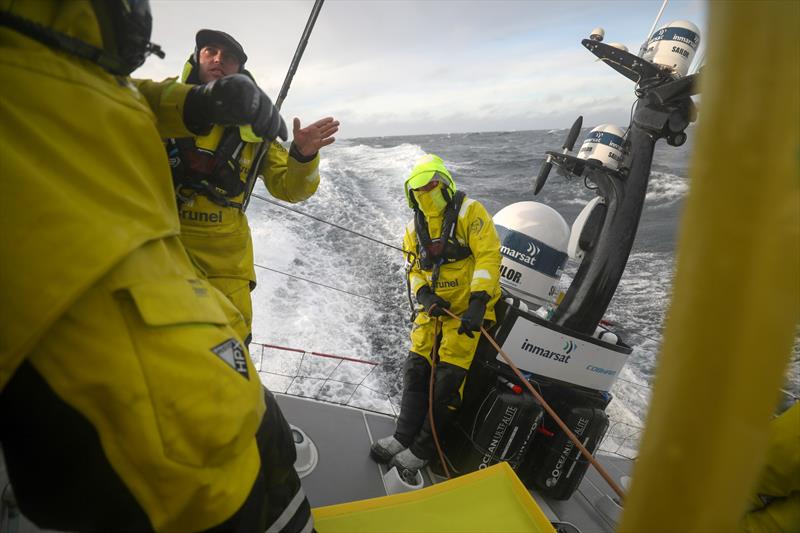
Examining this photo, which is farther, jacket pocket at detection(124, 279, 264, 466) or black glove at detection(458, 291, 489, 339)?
black glove at detection(458, 291, 489, 339)

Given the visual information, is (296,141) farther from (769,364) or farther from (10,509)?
(769,364)

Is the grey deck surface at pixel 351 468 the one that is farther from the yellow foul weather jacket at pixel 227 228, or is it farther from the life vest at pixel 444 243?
the life vest at pixel 444 243

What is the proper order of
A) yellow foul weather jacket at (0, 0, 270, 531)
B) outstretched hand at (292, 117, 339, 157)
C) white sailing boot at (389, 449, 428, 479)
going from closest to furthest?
yellow foul weather jacket at (0, 0, 270, 531) → outstretched hand at (292, 117, 339, 157) → white sailing boot at (389, 449, 428, 479)

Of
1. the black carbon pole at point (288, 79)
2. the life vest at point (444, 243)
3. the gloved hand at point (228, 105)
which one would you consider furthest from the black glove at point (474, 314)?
the gloved hand at point (228, 105)

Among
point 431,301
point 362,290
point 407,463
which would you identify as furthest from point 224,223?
point 362,290

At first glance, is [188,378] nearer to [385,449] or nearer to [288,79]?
[288,79]

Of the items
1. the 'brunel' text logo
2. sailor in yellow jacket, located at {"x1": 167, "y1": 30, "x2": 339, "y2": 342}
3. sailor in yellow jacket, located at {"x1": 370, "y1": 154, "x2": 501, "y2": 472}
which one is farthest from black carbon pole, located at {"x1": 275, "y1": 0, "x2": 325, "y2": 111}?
the 'brunel' text logo

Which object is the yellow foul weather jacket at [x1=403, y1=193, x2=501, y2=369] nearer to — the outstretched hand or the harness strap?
the outstretched hand

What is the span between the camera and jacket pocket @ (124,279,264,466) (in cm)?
62

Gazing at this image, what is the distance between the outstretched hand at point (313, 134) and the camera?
6.05ft

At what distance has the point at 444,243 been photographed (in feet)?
9.25

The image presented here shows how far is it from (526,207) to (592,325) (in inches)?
44.3

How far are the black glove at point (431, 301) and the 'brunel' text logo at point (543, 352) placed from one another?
55 cm

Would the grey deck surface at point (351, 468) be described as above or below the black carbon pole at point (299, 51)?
below
